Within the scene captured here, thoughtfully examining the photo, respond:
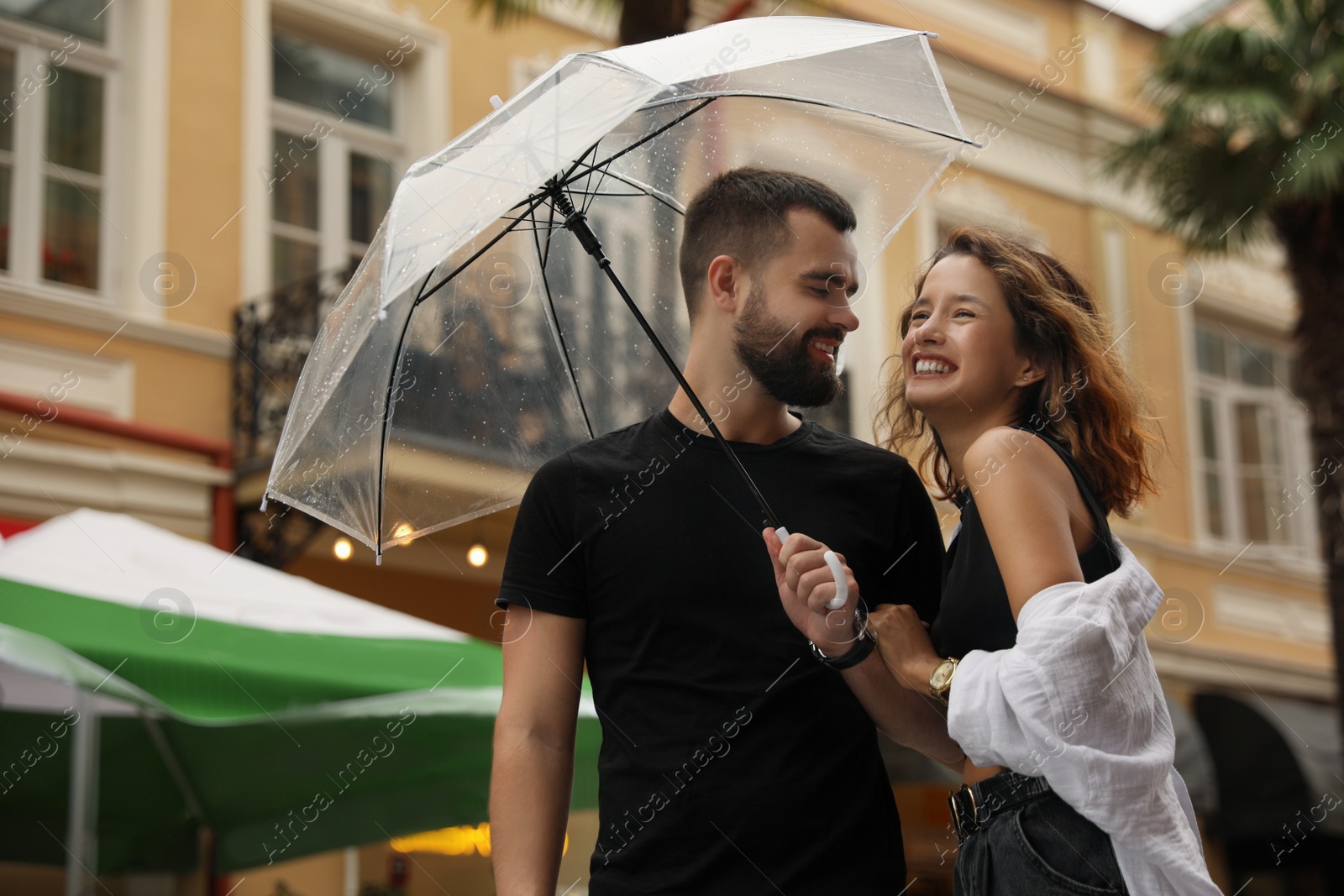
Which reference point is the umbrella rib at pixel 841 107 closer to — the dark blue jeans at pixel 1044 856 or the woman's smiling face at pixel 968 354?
the woman's smiling face at pixel 968 354

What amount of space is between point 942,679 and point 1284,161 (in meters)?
10.6

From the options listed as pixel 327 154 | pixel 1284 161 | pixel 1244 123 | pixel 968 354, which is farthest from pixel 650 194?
pixel 1244 123

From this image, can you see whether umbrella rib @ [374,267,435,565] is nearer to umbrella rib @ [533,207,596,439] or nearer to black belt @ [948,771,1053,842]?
umbrella rib @ [533,207,596,439]

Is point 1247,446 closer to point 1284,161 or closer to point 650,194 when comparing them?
point 1284,161

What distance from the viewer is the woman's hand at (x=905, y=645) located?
6.79ft

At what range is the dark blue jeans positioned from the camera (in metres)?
1.82

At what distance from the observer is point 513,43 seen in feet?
35.7

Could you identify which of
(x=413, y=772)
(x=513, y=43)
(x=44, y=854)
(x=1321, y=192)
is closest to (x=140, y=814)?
(x=44, y=854)

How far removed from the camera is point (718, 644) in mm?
2193

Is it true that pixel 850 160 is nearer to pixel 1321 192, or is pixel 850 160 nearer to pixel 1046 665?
pixel 1046 665

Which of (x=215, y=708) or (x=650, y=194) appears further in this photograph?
(x=215, y=708)

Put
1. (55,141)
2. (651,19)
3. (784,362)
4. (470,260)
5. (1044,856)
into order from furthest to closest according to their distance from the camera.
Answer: (55,141)
(651,19)
(470,260)
(784,362)
(1044,856)

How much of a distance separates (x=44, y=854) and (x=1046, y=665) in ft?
18.0

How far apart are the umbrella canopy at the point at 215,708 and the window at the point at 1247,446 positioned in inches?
461
